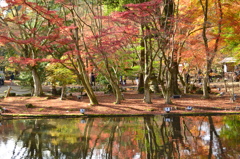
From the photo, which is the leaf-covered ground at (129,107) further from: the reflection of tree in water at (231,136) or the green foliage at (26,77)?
the green foliage at (26,77)

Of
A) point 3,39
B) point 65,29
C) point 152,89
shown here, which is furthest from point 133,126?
point 152,89

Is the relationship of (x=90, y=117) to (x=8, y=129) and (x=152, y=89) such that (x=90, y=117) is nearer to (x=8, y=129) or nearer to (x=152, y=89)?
(x=8, y=129)

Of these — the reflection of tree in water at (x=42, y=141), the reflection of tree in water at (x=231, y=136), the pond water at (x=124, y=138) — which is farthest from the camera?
the reflection of tree in water at (x=42, y=141)

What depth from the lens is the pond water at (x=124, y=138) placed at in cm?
729

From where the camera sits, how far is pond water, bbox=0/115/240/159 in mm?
7289

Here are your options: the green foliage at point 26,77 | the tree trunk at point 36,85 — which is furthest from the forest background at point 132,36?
the green foliage at point 26,77

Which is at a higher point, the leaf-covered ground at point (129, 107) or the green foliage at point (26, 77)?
the green foliage at point (26, 77)

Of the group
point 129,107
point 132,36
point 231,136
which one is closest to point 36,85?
point 129,107

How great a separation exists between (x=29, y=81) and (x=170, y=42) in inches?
452

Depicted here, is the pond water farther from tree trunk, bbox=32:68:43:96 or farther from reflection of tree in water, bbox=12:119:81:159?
tree trunk, bbox=32:68:43:96

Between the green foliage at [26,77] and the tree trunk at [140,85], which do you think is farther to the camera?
the green foliage at [26,77]

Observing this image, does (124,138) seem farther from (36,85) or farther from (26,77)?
(26,77)

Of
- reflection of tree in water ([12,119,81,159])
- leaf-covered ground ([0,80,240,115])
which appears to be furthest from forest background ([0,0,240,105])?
reflection of tree in water ([12,119,81,159])

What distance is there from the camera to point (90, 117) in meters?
13.2
